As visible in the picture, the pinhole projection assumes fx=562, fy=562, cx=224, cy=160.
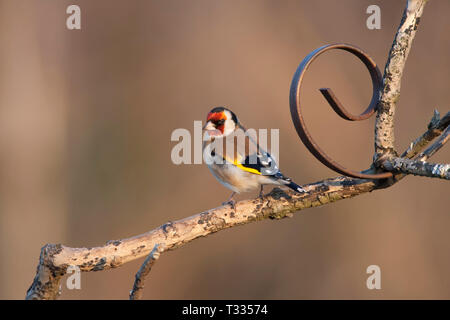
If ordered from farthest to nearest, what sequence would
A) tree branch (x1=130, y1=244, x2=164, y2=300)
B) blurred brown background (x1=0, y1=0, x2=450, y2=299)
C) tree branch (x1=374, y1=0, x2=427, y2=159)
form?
1. blurred brown background (x1=0, y1=0, x2=450, y2=299)
2. tree branch (x1=374, y1=0, x2=427, y2=159)
3. tree branch (x1=130, y1=244, x2=164, y2=300)

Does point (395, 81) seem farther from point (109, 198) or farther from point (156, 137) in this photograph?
point (109, 198)

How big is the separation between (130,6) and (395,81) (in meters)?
1.81

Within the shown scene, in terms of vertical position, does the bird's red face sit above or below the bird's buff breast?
above

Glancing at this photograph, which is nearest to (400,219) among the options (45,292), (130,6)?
(130,6)

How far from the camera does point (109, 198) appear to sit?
9.03ft

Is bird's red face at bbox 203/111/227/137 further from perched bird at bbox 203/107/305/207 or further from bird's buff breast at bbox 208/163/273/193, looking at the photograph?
bird's buff breast at bbox 208/163/273/193

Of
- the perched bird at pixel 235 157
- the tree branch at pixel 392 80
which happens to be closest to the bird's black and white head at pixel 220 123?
the perched bird at pixel 235 157

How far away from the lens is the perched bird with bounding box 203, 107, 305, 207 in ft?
5.85

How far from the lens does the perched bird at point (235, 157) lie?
1784mm

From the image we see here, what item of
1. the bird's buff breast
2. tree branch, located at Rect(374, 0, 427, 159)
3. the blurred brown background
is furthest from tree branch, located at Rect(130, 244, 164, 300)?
the blurred brown background

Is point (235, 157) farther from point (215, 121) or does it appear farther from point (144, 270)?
point (144, 270)

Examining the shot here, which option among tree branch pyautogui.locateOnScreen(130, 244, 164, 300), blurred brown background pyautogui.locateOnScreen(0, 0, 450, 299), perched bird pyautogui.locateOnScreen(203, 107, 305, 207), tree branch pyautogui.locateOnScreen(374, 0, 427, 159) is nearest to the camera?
tree branch pyautogui.locateOnScreen(130, 244, 164, 300)

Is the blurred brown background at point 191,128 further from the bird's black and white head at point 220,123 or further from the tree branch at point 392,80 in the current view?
the tree branch at point 392,80

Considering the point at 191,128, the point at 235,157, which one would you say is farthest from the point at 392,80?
the point at 191,128
